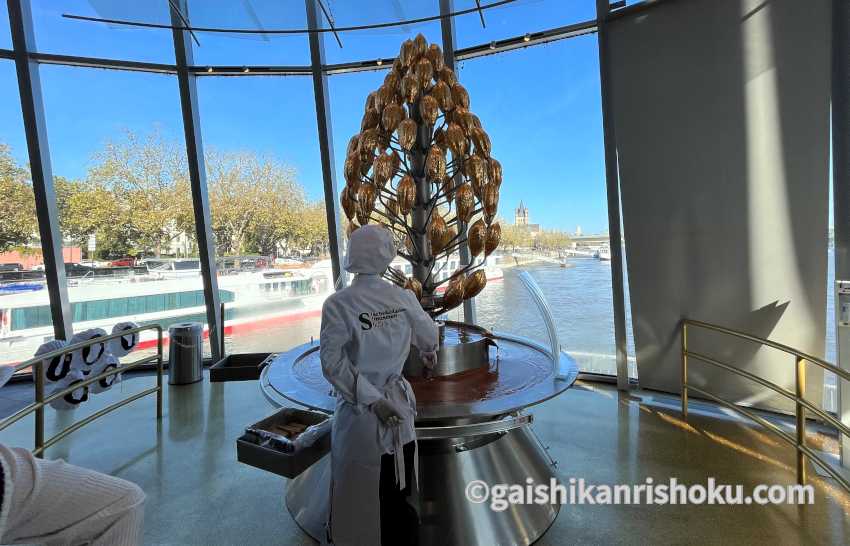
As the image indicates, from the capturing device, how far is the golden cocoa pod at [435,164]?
3357 millimetres

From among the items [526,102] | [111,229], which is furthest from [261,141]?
[526,102]

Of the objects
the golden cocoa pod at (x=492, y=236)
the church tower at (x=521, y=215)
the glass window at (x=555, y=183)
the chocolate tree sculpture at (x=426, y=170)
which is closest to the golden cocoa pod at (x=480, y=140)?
the chocolate tree sculpture at (x=426, y=170)

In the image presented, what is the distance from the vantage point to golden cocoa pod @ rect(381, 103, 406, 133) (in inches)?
135

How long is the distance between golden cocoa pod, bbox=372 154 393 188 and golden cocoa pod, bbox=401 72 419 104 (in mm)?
480

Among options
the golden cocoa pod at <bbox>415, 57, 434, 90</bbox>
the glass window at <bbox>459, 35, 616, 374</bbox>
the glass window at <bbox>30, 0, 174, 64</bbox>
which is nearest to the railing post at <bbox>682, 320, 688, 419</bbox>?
the glass window at <bbox>459, 35, 616, 374</bbox>

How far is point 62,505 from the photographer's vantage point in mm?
966

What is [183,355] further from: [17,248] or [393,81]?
[393,81]

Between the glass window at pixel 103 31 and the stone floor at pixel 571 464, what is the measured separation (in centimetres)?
407

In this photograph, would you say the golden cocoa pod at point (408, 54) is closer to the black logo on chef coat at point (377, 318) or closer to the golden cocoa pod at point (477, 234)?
the golden cocoa pod at point (477, 234)

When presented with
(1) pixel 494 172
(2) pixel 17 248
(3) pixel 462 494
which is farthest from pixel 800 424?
(2) pixel 17 248

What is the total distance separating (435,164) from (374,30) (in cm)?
318

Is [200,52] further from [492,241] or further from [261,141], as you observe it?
[492,241]

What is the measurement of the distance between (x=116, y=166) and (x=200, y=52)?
1796 mm

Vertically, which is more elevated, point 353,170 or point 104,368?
point 353,170
